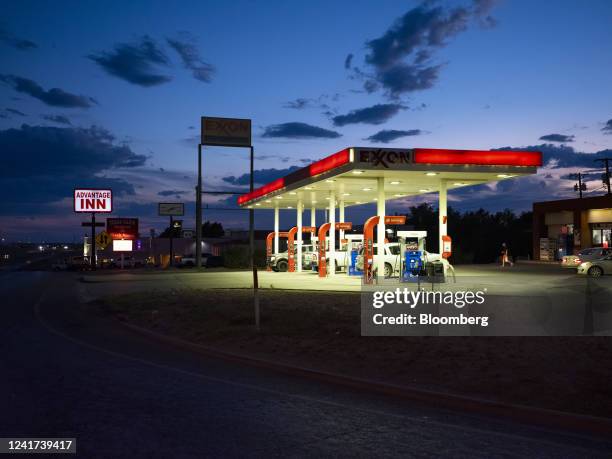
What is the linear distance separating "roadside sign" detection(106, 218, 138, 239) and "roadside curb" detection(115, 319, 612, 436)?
59.8 metres

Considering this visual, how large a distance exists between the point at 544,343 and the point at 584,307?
6145 mm

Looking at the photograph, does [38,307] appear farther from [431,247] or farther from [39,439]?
[431,247]

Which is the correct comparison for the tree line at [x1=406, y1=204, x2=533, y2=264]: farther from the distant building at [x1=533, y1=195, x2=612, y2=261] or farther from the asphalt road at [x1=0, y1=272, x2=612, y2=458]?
the asphalt road at [x1=0, y1=272, x2=612, y2=458]

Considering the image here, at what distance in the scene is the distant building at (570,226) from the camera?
50.2 m

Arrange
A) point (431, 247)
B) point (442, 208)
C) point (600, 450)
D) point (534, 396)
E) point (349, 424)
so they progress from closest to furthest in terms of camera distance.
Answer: point (600, 450) → point (349, 424) → point (534, 396) → point (442, 208) → point (431, 247)

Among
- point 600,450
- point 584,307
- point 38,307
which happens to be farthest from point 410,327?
point 38,307

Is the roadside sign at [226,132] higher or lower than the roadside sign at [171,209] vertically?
higher

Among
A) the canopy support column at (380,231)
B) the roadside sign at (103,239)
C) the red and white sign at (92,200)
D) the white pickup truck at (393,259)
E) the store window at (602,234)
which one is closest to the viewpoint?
the canopy support column at (380,231)

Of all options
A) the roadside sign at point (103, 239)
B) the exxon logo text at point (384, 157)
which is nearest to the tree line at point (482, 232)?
the roadside sign at point (103, 239)

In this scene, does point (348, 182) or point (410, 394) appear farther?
point (348, 182)

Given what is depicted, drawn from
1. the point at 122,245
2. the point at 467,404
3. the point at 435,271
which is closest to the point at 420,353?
the point at 467,404

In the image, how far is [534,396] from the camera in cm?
808

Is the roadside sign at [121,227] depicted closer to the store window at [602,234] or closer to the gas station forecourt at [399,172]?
the gas station forecourt at [399,172]

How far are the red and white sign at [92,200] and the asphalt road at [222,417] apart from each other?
178ft
